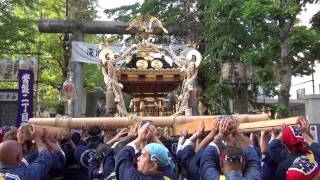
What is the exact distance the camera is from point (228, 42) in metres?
10.9

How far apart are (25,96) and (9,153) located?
667 cm

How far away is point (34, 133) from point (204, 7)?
1018 cm

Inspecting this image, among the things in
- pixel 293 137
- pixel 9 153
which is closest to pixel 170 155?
pixel 293 137

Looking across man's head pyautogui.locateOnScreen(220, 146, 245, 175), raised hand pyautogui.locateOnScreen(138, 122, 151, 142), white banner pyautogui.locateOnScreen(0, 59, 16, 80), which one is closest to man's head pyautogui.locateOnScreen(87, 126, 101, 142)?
raised hand pyautogui.locateOnScreen(138, 122, 151, 142)

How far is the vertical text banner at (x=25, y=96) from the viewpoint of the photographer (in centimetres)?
895

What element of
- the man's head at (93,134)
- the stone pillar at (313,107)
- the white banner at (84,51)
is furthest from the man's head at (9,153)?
the white banner at (84,51)

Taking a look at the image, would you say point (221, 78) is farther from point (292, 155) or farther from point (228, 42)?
point (292, 155)

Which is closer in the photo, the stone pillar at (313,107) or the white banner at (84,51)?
the stone pillar at (313,107)

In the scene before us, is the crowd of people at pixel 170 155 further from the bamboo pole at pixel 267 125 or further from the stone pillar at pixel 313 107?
the stone pillar at pixel 313 107

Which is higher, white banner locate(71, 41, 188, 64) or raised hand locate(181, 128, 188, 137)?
white banner locate(71, 41, 188, 64)

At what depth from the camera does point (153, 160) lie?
277 centimetres

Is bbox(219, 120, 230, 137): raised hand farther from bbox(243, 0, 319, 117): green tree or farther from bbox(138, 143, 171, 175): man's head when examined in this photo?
bbox(243, 0, 319, 117): green tree

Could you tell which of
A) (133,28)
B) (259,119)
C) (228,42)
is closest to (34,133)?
(259,119)

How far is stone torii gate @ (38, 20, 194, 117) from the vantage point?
13430mm
